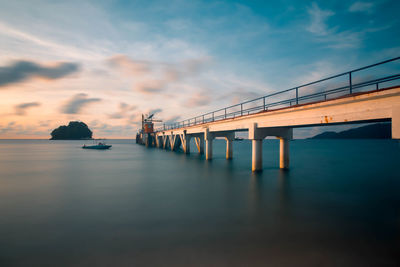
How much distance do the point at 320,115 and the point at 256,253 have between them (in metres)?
11.4

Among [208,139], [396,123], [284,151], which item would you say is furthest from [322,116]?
[208,139]

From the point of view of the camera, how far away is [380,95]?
1062 cm

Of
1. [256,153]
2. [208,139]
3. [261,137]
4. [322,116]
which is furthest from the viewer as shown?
[208,139]

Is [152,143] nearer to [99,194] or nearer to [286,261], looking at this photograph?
[99,194]

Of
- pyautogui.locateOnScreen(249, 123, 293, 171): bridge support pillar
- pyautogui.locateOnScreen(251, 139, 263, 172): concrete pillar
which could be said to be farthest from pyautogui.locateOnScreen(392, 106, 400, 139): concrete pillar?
pyautogui.locateOnScreen(251, 139, 263, 172): concrete pillar

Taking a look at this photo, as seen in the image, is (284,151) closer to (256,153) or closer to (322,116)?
(256,153)

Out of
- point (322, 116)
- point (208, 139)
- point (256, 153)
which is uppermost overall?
point (322, 116)

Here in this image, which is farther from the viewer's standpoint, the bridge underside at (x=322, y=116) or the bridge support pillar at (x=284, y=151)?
the bridge support pillar at (x=284, y=151)

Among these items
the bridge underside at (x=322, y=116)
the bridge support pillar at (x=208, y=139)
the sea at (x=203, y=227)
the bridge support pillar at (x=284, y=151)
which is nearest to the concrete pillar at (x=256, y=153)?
the bridge underside at (x=322, y=116)

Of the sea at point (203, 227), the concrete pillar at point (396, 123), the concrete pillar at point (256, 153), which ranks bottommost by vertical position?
the sea at point (203, 227)

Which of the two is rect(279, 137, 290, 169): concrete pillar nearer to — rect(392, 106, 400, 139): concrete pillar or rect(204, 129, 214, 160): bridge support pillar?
rect(204, 129, 214, 160): bridge support pillar

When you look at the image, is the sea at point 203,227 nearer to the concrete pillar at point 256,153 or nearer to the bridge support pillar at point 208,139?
the concrete pillar at point 256,153

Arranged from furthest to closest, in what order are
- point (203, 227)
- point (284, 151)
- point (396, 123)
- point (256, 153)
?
point (284, 151), point (256, 153), point (396, 123), point (203, 227)

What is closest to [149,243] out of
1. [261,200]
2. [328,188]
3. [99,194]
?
[261,200]
